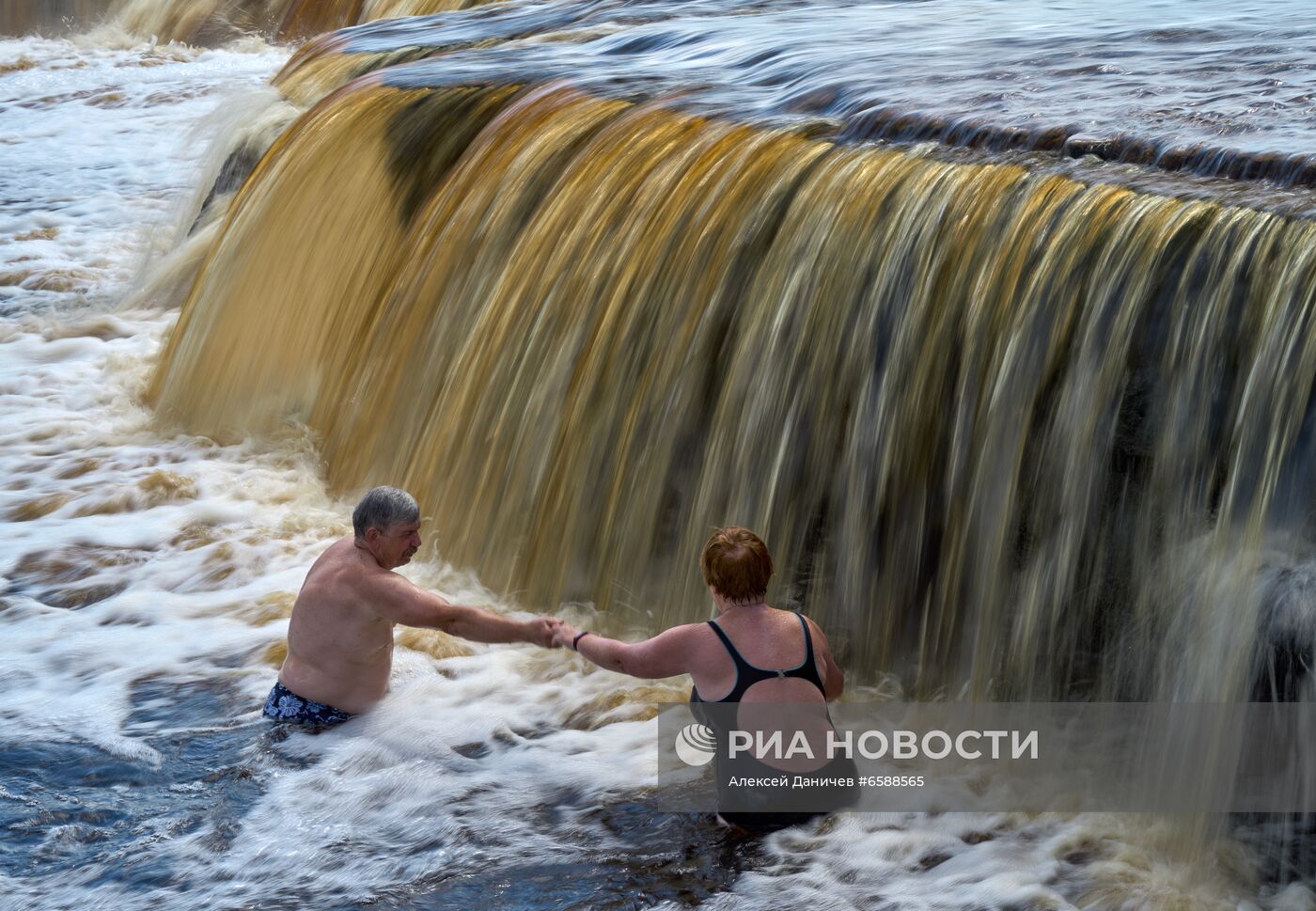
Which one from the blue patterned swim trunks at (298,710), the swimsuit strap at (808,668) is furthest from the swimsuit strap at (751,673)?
the blue patterned swim trunks at (298,710)

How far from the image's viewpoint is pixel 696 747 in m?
4.95

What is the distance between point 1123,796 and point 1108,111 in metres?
2.97

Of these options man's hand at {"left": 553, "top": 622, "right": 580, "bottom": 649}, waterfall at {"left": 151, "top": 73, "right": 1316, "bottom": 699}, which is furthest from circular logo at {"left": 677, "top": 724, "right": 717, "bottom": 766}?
waterfall at {"left": 151, "top": 73, "right": 1316, "bottom": 699}

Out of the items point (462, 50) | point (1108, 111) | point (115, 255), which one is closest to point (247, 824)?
point (1108, 111)

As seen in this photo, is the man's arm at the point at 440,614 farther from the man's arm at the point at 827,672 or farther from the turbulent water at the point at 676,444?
the man's arm at the point at 827,672

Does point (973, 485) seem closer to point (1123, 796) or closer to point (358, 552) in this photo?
point (1123, 796)

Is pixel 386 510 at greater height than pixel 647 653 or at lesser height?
greater

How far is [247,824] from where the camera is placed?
4.52 meters

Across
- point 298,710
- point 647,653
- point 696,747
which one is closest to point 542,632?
point 647,653

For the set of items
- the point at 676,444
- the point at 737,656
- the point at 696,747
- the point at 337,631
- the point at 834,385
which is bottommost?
the point at 696,747

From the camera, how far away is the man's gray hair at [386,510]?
16.3ft

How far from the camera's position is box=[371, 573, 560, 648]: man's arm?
16.3ft

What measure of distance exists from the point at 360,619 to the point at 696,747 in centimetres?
115

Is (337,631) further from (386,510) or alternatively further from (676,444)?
(676,444)
